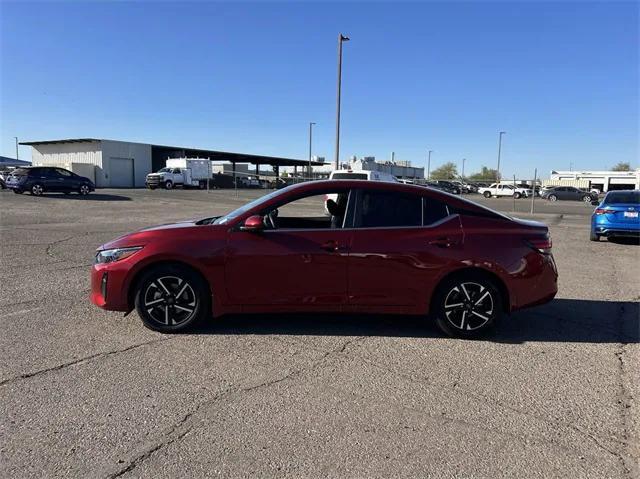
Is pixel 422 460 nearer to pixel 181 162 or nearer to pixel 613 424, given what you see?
pixel 613 424

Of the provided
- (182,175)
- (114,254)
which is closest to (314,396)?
(114,254)

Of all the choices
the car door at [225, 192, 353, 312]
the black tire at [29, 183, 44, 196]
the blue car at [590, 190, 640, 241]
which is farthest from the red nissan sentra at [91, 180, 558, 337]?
the black tire at [29, 183, 44, 196]

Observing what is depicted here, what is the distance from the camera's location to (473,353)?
4.61 meters

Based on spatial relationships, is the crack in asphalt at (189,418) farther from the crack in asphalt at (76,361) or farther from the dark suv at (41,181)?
the dark suv at (41,181)

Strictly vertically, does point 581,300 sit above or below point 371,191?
below

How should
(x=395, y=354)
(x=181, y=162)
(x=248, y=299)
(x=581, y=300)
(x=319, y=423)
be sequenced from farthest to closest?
(x=181, y=162)
(x=581, y=300)
(x=248, y=299)
(x=395, y=354)
(x=319, y=423)

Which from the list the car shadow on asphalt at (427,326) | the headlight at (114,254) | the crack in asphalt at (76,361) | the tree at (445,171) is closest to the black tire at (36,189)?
the headlight at (114,254)

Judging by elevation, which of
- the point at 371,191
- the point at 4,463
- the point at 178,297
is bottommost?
the point at 4,463

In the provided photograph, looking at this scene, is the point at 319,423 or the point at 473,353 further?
the point at 473,353

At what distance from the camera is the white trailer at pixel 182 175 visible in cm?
4341

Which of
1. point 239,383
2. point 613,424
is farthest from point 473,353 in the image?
point 239,383

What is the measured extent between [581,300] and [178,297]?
5.34 meters

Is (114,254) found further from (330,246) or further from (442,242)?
(442,242)

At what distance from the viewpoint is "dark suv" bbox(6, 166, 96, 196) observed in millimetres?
28172
